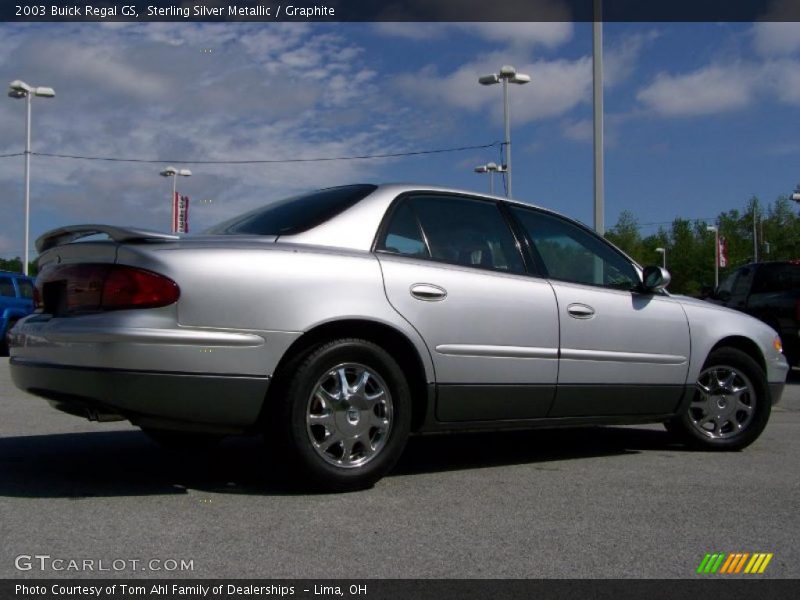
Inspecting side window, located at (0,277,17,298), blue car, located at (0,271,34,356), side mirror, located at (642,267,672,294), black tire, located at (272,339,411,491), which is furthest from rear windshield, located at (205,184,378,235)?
side window, located at (0,277,17,298)

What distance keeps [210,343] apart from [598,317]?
232 centimetres

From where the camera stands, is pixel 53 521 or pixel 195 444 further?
pixel 195 444

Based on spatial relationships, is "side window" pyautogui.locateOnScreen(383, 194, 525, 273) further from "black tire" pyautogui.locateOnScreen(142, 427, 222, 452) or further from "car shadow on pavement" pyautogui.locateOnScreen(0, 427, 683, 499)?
"black tire" pyautogui.locateOnScreen(142, 427, 222, 452)

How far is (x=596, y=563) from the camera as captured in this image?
313cm

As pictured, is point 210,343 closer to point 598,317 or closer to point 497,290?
point 497,290

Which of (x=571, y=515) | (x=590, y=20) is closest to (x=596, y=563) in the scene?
(x=571, y=515)

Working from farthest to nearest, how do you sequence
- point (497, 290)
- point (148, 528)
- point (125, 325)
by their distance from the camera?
1. point (497, 290)
2. point (125, 325)
3. point (148, 528)

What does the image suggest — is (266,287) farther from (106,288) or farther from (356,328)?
(106,288)

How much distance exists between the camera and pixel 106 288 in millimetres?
3807

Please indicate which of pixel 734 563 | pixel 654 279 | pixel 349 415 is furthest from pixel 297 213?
pixel 734 563

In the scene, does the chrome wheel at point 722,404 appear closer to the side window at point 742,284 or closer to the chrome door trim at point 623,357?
the chrome door trim at point 623,357

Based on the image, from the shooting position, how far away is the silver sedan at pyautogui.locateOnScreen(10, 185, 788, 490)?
146 inches

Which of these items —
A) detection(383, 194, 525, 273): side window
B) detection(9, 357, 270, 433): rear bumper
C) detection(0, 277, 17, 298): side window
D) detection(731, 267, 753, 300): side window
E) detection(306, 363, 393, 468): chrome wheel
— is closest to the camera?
detection(9, 357, 270, 433): rear bumper

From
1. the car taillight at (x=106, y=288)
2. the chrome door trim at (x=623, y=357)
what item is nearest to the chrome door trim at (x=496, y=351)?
the chrome door trim at (x=623, y=357)
